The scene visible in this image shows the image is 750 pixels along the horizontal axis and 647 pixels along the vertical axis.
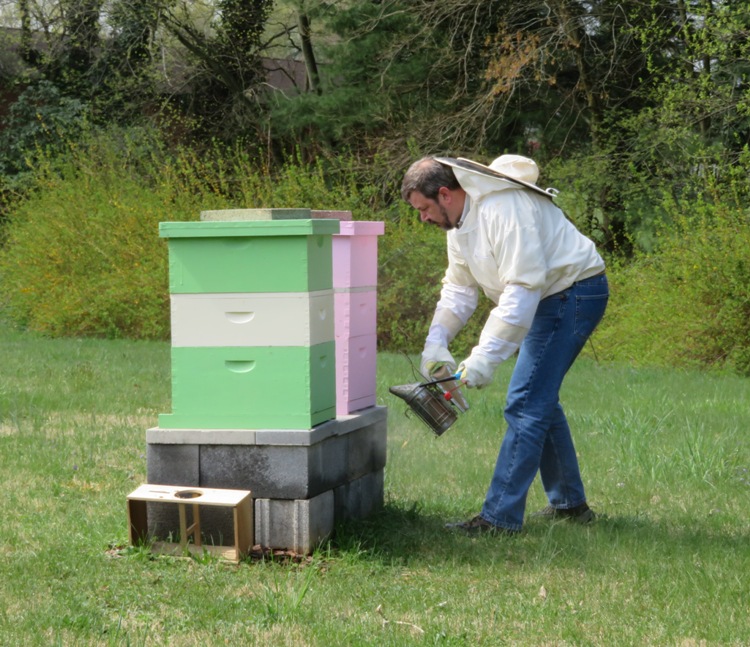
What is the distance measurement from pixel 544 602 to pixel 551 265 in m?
1.42

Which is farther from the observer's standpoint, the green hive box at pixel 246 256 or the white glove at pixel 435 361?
the white glove at pixel 435 361

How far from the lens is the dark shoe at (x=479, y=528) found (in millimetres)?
4641

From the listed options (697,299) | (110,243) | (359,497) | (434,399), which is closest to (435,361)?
(434,399)

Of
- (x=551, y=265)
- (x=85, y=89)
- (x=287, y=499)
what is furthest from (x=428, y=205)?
(x=85, y=89)

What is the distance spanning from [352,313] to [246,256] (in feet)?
2.23

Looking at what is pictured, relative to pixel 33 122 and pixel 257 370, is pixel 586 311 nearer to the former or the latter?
pixel 257 370

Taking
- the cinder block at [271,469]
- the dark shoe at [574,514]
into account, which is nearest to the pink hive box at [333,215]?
the cinder block at [271,469]

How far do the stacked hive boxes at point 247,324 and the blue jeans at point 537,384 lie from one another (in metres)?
0.88

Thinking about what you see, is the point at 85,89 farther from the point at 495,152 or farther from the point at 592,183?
the point at 592,183

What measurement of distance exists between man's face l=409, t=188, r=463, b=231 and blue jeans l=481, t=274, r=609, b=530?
1.77 feet

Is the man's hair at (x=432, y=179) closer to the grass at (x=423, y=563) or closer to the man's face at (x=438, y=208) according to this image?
the man's face at (x=438, y=208)

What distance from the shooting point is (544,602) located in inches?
150

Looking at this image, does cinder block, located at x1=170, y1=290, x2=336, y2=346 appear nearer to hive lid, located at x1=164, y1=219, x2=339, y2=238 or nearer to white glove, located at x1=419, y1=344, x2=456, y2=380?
hive lid, located at x1=164, y1=219, x2=339, y2=238

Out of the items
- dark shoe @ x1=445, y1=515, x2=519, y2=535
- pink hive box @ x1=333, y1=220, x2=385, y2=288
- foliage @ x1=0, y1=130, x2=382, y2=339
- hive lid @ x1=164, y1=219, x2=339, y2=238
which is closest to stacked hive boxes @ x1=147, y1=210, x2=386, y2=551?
hive lid @ x1=164, y1=219, x2=339, y2=238
